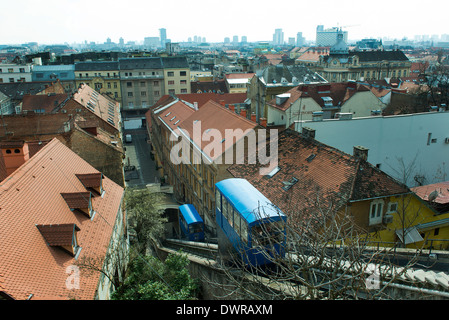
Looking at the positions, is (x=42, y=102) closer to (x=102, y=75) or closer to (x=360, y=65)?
(x=102, y=75)

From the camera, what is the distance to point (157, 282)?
52.2ft

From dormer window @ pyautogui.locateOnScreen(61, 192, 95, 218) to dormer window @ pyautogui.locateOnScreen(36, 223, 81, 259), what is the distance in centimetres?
315

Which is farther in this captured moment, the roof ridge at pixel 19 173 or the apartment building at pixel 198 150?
the apartment building at pixel 198 150

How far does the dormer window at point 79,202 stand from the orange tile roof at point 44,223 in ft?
0.75

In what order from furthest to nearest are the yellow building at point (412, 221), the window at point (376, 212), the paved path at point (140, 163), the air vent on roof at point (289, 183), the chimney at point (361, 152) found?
the paved path at point (140, 163) → the air vent on roof at point (289, 183) → the chimney at point (361, 152) → the yellow building at point (412, 221) → the window at point (376, 212)

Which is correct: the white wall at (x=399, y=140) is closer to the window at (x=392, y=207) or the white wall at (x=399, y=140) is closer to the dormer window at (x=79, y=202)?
the window at (x=392, y=207)

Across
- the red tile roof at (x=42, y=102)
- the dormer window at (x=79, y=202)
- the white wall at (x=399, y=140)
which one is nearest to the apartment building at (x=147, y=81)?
the red tile roof at (x=42, y=102)

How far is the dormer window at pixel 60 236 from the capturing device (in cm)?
1488

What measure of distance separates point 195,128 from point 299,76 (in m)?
26.7

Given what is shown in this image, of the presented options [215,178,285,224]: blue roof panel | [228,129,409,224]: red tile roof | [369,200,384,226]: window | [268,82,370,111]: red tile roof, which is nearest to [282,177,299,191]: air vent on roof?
[228,129,409,224]: red tile roof

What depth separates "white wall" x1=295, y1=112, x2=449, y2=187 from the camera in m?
29.2

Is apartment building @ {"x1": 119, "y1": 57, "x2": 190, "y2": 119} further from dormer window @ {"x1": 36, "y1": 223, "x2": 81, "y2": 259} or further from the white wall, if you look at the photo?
dormer window @ {"x1": 36, "y1": 223, "x2": 81, "y2": 259}

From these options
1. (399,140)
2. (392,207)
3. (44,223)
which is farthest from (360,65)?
(44,223)
